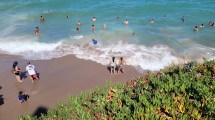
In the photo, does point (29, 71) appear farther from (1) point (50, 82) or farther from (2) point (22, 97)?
(2) point (22, 97)

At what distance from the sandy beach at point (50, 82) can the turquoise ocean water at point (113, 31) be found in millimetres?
1286

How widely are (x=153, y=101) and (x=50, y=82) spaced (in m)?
9.35

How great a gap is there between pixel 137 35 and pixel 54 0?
55.5 ft

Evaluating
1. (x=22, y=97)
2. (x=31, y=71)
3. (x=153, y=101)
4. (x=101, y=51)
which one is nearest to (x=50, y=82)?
(x=31, y=71)

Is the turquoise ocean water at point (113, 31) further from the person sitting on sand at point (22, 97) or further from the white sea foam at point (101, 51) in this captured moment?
the person sitting on sand at point (22, 97)

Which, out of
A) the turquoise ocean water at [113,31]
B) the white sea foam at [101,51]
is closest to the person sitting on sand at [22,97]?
the white sea foam at [101,51]

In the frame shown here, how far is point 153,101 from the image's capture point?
9188 mm

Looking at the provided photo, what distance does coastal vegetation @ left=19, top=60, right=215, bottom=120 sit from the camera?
8836 mm

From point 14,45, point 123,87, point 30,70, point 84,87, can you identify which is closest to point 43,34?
point 14,45

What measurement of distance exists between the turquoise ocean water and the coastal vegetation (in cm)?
837

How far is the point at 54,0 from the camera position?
3731cm

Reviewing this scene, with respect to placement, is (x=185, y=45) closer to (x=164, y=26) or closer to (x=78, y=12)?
(x=164, y=26)

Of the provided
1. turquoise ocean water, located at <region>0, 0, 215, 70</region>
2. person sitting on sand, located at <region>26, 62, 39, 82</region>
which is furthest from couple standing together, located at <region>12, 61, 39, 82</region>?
turquoise ocean water, located at <region>0, 0, 215, 70</region>

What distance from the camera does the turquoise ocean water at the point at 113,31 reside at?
2153cm
